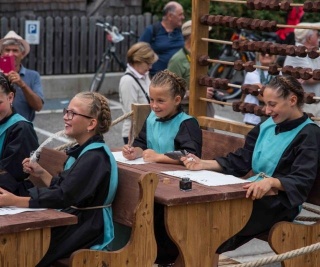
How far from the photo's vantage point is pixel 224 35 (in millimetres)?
18406

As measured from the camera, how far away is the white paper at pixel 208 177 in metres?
6.24

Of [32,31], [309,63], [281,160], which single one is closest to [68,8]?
[32,31]

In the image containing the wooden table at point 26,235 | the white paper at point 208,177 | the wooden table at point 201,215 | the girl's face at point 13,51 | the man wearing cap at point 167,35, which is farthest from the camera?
the man wearing cap at point 167,35

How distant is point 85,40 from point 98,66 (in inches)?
19.5

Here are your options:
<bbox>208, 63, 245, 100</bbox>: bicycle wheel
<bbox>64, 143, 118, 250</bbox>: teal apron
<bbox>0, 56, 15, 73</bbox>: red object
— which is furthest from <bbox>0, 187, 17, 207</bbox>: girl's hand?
<bbox>208, 63, 245, 100</bbox>: bicycle wheel

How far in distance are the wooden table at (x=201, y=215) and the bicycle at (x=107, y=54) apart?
10022 millimetres

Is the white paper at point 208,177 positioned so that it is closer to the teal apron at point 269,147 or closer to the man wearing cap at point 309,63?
the teal apron at point 269,147

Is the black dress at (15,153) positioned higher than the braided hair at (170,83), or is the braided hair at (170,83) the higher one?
the braided hair at (170,83)

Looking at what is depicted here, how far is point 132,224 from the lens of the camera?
584cm

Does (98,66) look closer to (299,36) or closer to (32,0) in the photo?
(32,0)

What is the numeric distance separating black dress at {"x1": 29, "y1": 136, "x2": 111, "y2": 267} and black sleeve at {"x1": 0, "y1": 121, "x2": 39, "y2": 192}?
66cm

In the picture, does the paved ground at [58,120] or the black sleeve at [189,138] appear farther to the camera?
the paved ground at [58,120]

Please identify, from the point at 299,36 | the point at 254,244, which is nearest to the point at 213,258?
the point at 254,244

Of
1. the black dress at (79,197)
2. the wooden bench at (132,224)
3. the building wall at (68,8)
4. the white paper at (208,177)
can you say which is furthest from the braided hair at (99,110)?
the building wall at (68,8)
